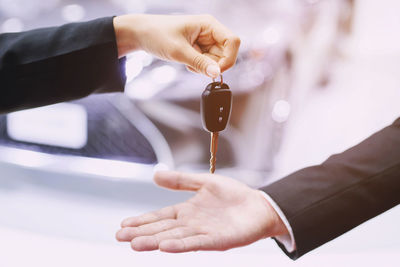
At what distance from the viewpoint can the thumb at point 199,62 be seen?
0.76 meters

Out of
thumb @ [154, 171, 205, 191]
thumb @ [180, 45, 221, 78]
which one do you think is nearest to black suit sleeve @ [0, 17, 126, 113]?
thumb @ [180, 45, 221, 78]

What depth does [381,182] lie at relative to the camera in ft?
2.62

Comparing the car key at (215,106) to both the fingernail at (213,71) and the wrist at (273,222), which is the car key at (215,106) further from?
the wrist at (273,222)

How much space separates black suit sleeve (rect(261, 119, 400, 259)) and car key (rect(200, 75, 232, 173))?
17cm

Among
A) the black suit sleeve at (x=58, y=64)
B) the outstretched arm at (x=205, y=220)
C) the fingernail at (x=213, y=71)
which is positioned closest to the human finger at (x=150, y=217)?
the outstretched arm at (x=205, y=220)

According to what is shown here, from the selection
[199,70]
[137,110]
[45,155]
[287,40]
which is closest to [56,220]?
[45,155]

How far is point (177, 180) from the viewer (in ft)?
2.11

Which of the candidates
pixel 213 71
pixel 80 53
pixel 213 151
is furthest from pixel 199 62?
pixel 80 53

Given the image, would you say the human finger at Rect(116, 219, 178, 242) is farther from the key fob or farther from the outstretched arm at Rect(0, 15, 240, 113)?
the outstretched arm at Rect(0, 15, 240, 113)

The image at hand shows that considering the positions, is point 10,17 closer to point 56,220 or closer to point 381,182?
point 56,220

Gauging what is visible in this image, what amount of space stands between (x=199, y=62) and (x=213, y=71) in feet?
0.21

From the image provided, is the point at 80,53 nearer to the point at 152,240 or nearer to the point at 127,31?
the point at 127,31

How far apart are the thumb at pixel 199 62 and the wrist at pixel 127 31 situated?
154 millimetres

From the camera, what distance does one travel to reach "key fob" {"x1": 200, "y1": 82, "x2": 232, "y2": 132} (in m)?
0.79
